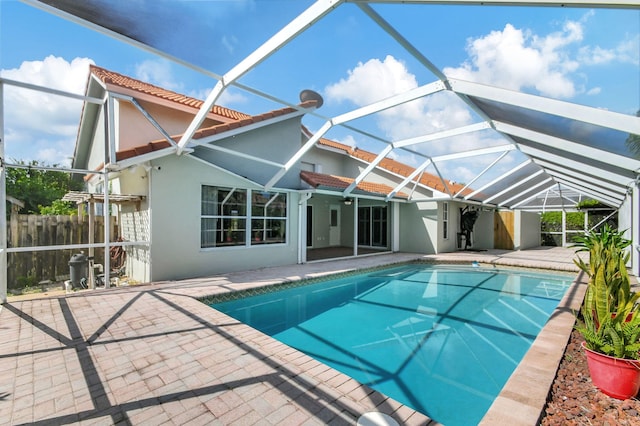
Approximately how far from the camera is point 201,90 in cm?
899

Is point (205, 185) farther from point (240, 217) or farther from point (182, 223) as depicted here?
point (240, 217)

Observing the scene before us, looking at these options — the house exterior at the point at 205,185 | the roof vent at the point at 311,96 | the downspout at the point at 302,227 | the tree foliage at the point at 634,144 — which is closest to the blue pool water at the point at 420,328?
the downspout at the point at 302,227

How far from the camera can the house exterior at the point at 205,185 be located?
29.5ft


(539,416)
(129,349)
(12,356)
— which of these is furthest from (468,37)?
(12,356)

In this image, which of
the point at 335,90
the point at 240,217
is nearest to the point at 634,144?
the point at 335,90

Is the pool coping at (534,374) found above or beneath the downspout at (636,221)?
beneath

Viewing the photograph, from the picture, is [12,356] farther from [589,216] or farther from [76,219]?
[589,216]

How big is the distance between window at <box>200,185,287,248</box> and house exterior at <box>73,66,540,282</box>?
36 mm

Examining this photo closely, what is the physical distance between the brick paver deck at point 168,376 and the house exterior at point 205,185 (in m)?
3.63

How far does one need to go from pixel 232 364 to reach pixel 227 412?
1.04m

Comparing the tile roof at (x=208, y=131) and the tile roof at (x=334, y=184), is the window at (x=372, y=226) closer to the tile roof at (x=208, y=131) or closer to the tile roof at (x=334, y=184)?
the tile roof at (x=334, y=184)

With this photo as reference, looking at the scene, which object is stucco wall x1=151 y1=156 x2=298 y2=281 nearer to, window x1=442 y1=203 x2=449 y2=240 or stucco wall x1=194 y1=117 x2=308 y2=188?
stucco wall x1=194 y1=117 x2=308 y2=188

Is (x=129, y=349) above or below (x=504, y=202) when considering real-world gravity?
below

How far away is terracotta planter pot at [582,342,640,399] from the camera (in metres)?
3.25
